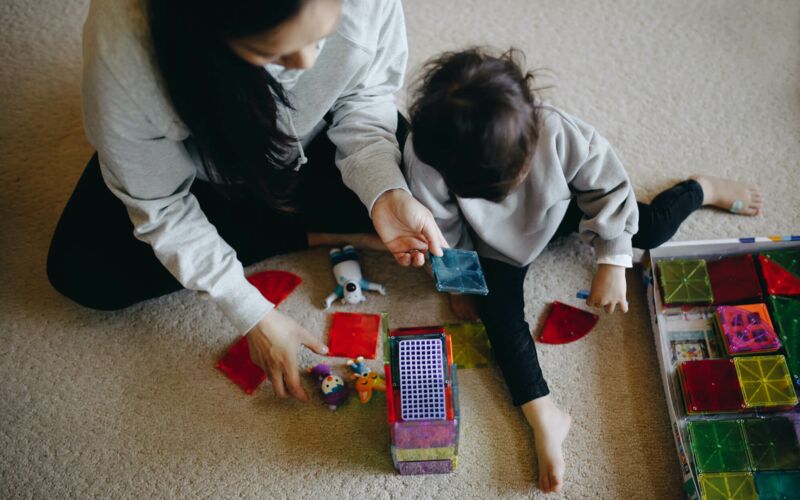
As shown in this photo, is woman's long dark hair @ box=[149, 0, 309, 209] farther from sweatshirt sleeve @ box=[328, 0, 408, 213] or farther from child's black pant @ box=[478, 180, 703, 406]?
child's black pant @ box=[478, 180, 703, 406]

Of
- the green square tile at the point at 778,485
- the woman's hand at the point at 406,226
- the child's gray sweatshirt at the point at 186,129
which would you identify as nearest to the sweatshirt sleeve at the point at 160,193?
the child's gray sweatshirt at the point at 186,129

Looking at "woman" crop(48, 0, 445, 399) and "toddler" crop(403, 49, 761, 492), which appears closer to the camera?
"woman" crop(48, 0, 445, 399)

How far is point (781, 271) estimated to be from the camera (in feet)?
3.40

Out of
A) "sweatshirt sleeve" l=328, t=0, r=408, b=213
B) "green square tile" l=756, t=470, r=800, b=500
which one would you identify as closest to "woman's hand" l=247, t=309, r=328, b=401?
"sweatshirt sleeve" l=328, t=0, r=408, b=213

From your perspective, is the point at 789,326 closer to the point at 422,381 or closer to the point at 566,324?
the point at 566,324

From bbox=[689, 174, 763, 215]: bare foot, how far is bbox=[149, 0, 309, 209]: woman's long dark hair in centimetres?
79

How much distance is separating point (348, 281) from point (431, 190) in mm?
266

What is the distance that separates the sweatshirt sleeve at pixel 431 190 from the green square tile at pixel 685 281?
38 centimetres

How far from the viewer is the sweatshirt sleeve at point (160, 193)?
0.70 metres

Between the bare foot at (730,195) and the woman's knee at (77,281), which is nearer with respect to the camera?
the woman's knee at (77,281)

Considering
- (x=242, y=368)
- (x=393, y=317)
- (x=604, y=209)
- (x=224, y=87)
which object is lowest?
(x=242, y=368)

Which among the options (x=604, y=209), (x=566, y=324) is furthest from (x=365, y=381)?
(x=604, y=209)

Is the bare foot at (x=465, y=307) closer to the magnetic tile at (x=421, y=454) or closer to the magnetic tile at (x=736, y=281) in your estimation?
the magnetic tile at (x=421, y=454)

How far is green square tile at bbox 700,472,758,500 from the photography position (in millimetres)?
891
